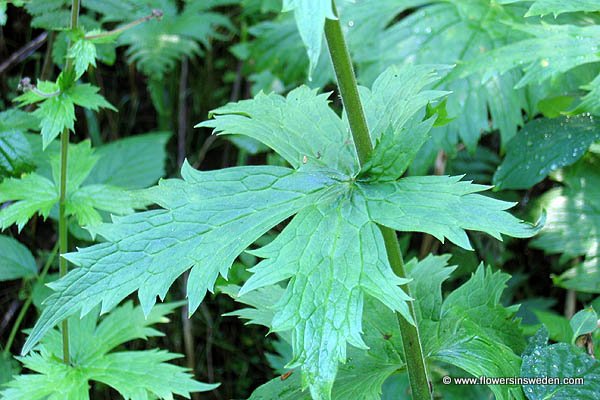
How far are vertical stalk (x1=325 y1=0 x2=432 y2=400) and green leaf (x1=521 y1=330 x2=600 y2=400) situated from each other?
0.19m

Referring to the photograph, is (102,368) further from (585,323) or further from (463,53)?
(463,53)

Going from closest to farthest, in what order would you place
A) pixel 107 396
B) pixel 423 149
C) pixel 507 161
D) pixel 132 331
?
1. pixel 132 331
2. pixel 507 161
3. pixel 423 149
4. pixel 107 396

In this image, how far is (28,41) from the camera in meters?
3.03

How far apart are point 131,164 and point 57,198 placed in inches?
40.9

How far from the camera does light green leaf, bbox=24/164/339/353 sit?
42.7 inches

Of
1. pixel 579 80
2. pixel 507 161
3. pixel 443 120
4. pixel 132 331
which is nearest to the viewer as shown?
pixel 443 120

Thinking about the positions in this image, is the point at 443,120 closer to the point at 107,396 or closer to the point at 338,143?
the point at 338,143

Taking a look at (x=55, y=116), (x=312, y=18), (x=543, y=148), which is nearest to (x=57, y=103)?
(x=55, y=116)

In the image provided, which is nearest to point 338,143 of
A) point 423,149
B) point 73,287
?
point 73,287

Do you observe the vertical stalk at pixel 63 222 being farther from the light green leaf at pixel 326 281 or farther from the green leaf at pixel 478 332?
the green leaf at pixel 478 332

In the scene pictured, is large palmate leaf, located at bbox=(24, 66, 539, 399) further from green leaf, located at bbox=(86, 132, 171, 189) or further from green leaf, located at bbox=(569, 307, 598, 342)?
green leaf, located at bbox=(86, 132, 171, 189)

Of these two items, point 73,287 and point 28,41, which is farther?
point 28,41

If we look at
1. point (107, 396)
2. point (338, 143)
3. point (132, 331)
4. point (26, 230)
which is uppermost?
point (338, 143)

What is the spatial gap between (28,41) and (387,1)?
1.73 metres
